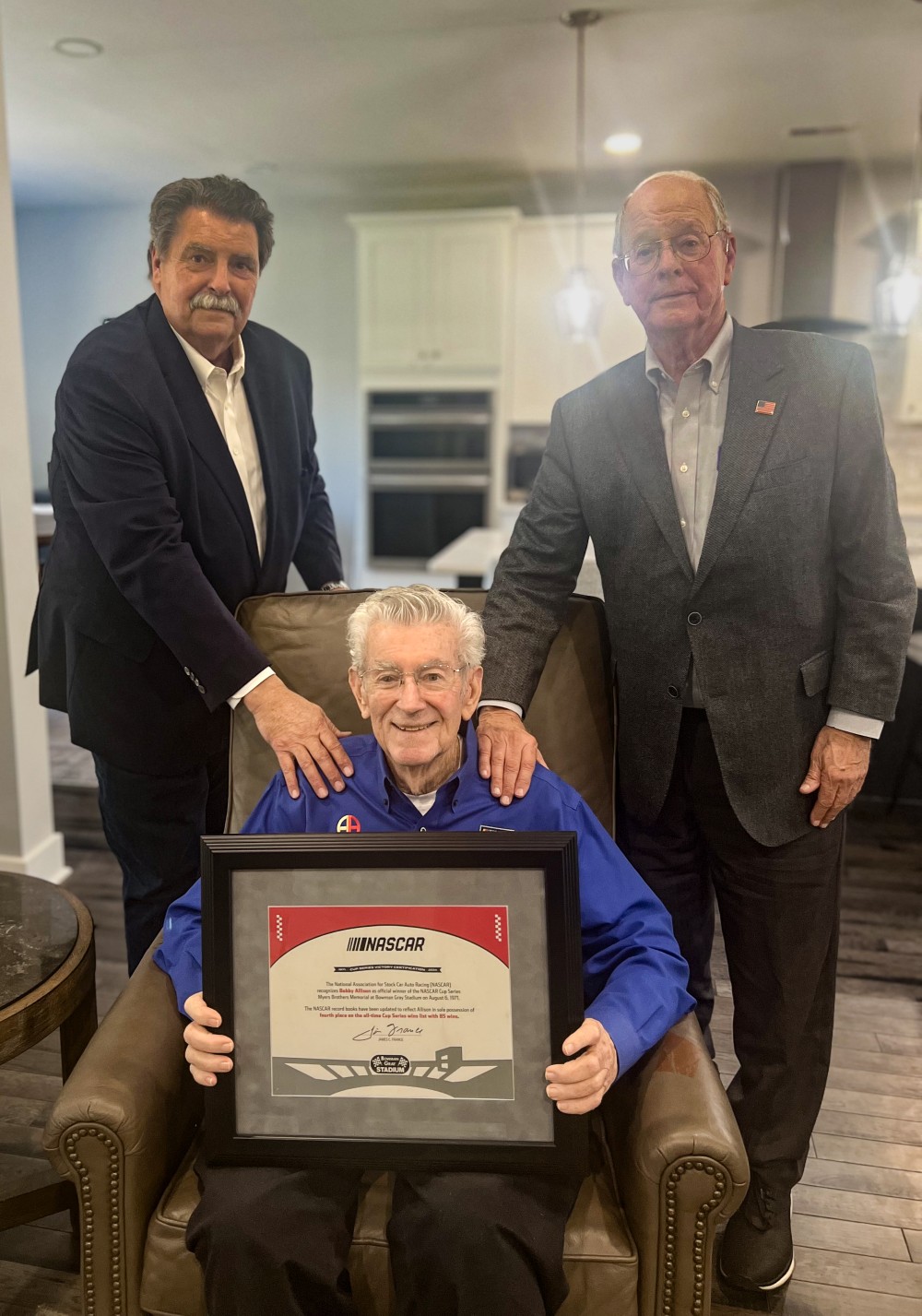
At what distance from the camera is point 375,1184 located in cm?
129

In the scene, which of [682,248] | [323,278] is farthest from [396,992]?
[323,278]

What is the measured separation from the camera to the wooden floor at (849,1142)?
1.66 m

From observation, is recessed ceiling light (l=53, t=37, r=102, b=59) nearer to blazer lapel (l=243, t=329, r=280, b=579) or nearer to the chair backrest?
blazer lapel (l=243, t=329, r=280, b=579)

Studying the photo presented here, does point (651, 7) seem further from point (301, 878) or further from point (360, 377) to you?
point (301, 878)

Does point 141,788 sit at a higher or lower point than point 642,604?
lower

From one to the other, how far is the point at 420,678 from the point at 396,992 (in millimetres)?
410

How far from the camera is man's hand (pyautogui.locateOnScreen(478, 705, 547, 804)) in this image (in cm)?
138

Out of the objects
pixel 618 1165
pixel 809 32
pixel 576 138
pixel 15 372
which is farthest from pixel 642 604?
pixel 576 138

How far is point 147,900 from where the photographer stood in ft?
6.18

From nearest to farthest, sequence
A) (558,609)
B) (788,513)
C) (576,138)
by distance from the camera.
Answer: (788,513), (558,609), (576,138)

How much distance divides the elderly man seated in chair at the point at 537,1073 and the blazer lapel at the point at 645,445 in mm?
348

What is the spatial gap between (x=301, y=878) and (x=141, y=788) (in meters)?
0.77

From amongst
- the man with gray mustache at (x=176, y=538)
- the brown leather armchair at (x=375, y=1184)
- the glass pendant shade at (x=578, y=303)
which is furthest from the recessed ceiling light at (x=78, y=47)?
the brown leather armchair at (x=375, y=1184)

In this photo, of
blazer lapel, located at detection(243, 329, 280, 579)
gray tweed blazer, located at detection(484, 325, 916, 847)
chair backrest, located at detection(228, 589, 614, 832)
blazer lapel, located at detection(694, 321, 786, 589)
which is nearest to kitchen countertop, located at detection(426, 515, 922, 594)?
blazer lapel, located at detection(243, 329, 280, 579)
